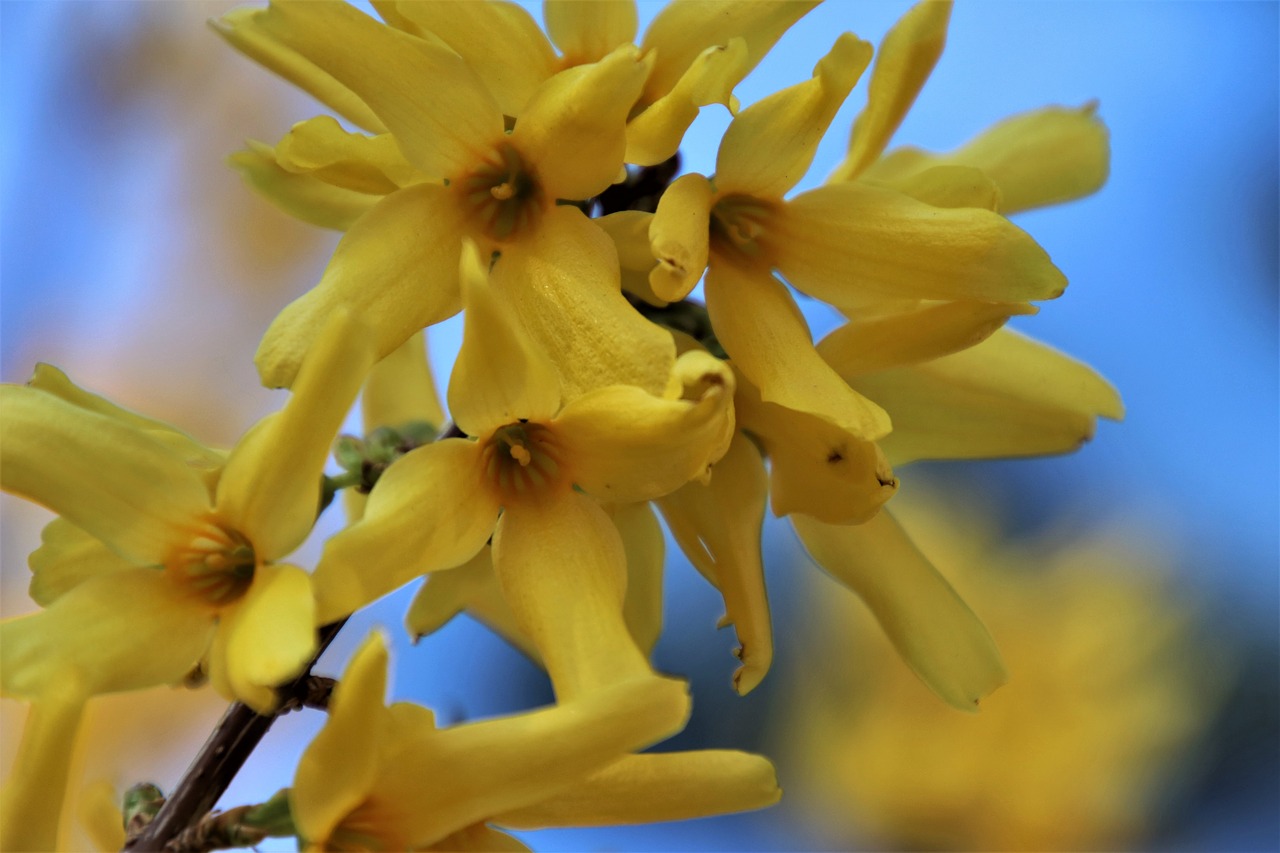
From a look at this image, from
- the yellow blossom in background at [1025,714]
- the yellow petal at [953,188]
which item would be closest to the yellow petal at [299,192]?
the yellow petal at [953,188]

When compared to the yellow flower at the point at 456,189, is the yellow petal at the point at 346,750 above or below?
below

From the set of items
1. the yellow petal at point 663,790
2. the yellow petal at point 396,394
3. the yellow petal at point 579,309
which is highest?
the yellow petal at point 396,394

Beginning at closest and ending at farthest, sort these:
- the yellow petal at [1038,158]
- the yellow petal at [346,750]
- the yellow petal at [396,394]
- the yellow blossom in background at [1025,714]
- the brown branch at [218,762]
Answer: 1. the yellow petal at [346,750]
2. the brown branch at [218,762]
3. the yellow petal at [1038,158]
4. the yellow petal at [396,394]
5. the yellow blossom in background at [1025,714]

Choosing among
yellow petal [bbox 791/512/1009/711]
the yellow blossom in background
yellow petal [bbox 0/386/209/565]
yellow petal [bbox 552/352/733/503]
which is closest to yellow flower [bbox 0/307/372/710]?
yellow petal [bbox 0/386/209/565]

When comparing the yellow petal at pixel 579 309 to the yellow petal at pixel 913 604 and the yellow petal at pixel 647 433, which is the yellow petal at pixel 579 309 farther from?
the yellow petal at pixel 913 604

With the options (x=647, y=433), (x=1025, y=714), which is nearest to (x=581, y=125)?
(x=647, y=433)

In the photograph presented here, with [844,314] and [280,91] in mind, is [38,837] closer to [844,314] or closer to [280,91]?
[844,314]

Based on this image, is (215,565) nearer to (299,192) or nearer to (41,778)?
(41,778)
